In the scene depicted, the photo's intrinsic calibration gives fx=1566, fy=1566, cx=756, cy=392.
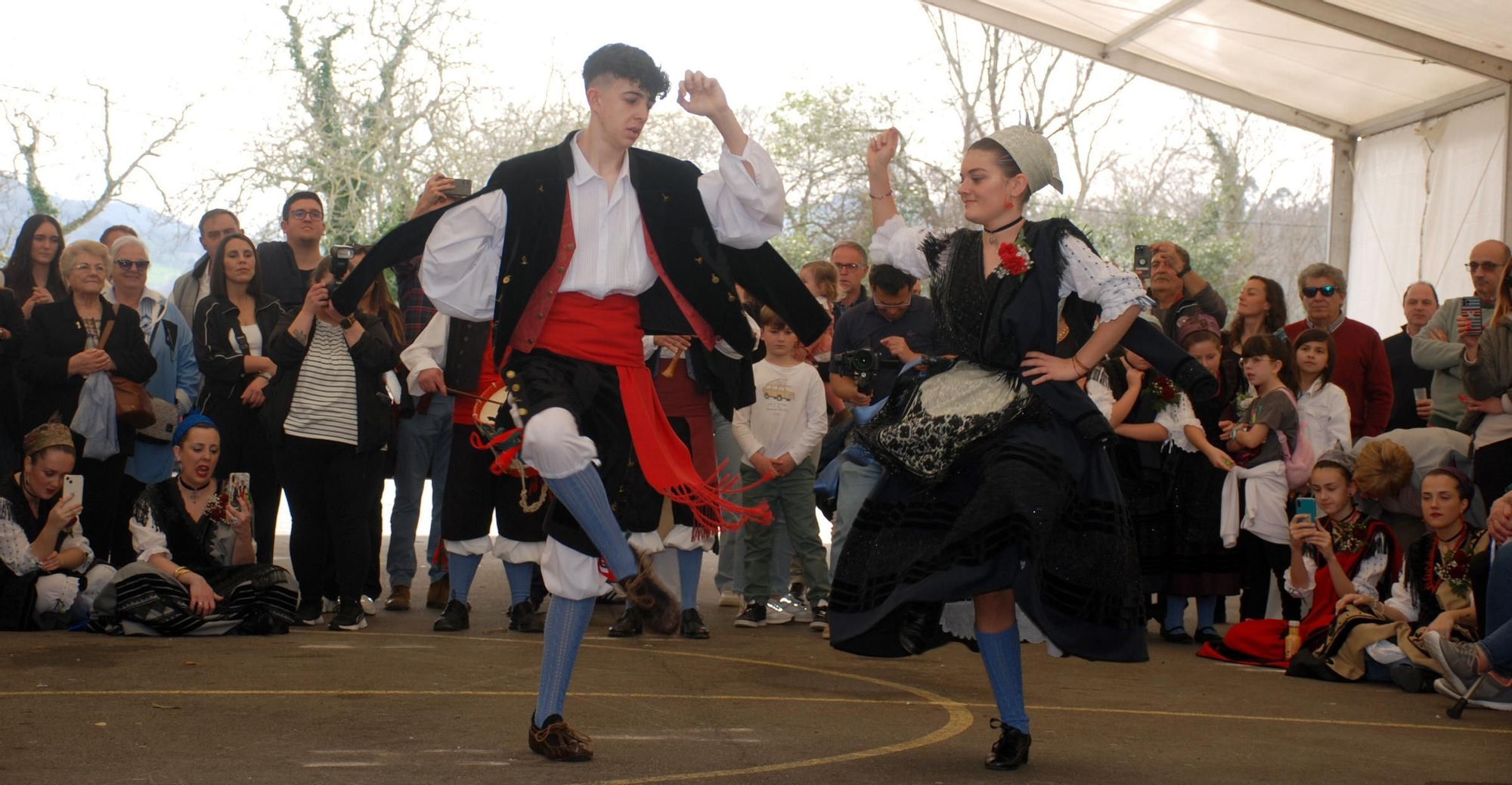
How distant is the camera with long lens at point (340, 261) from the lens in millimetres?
7301

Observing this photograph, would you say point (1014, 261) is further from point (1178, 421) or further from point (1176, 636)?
point (1176, 636)

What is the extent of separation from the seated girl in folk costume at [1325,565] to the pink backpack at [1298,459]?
1.17 feet

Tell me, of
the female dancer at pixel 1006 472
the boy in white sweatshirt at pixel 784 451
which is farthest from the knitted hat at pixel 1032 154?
the boy in white sweatshirt at pixel 784 451

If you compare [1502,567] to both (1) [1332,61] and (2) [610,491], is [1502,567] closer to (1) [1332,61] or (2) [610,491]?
(2) [610,491]

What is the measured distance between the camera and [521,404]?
4.37 meters

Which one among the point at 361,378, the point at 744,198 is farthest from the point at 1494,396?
the point at 361,378

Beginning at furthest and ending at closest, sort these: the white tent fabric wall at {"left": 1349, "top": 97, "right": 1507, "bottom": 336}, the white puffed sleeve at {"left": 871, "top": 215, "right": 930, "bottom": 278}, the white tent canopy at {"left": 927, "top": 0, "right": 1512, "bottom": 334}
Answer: the white tent fabric wall at {"left": 1349, "top": 97, "right": 1507, "bottom": 336} → the white tent canopy at {"left": 927, "top": 0, "right": 1512, "bottom": 334} → the white puffed sleeve at {"left": 871, "top": 215, "right": 930, "bottom": 278}

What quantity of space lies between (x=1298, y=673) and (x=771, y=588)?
2.83 meters

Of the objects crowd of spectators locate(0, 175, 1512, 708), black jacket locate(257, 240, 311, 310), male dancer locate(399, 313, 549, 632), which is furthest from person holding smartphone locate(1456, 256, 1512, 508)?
black jacket locate(257, 240, 311, 310)

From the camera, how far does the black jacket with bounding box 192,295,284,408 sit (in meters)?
8.02

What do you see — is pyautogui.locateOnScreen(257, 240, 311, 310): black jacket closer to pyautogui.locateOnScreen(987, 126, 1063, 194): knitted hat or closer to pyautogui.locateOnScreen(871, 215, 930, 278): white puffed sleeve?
pyautogui.locateOnScreen(871, 215, 930, 278): white puffed sleeve

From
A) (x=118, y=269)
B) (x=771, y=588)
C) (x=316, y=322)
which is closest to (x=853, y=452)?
(x=771, y=588)

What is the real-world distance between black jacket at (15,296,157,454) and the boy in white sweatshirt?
10.2 ft

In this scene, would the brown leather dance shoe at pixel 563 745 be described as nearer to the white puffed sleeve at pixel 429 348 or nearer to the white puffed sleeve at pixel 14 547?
the white puffed sleeve at pixel 429 348
